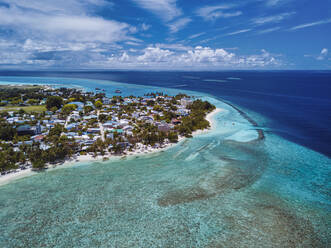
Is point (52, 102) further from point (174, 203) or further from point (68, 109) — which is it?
point (174, 203)

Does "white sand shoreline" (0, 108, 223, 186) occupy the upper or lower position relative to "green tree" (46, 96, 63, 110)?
lower

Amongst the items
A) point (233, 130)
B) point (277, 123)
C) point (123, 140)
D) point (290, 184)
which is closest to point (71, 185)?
point (123, 140)

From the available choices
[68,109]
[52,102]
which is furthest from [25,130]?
[52,102]

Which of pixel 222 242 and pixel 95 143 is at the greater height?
pixel 95 143

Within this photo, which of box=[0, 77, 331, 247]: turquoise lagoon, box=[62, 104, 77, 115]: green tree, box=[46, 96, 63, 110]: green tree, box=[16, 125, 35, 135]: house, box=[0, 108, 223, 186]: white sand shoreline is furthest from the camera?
box=[46, 96, 63, 110]: green tree

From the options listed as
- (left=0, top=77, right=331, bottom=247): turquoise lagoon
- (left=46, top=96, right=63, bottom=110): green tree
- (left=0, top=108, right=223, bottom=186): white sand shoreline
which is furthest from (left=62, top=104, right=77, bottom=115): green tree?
(left=0, top=77, right=331, bottom=247): turquoise lagoon

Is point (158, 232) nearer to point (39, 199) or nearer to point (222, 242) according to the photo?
point (222, 242)

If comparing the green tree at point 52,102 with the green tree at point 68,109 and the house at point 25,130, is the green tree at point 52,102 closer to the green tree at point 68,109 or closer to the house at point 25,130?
the green tree at point 68,109

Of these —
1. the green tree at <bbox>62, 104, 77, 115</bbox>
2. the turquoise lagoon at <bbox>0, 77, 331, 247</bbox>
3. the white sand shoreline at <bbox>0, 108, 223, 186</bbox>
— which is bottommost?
the turquoise lagoon at <bbox>0, 77, 331, 247</bbox>

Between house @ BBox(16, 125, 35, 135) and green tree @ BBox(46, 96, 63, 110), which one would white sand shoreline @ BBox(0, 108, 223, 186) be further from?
green tree @ BBox(46, 96, 63, 110)
